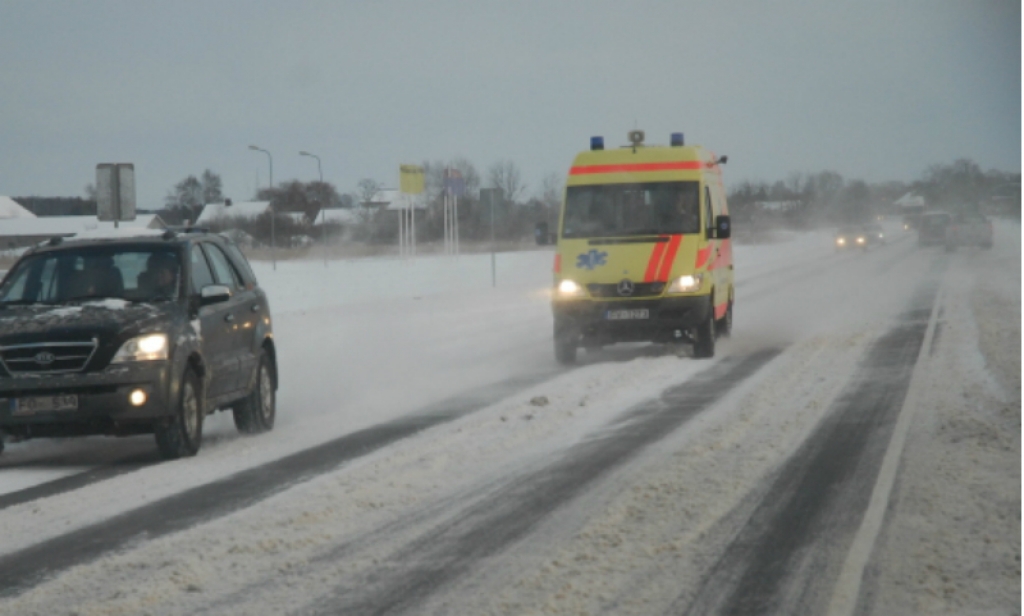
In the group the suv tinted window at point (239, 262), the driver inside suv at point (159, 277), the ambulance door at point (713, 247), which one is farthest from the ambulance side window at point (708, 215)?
the driver inside suv at point (159, 277)

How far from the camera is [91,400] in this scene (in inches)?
364

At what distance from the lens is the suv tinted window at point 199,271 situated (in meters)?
10.5

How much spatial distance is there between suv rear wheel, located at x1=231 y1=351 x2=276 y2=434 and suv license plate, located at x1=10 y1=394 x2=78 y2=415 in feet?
7.04

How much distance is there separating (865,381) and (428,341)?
29.6ft

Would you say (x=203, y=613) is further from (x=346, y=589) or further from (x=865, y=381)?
(x=865, y=381)

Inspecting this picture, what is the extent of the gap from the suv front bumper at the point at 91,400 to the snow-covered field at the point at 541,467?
37 cm

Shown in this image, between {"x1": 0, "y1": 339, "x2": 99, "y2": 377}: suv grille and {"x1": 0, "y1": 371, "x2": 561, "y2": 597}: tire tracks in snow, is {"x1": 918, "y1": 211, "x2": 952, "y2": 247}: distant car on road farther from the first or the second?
{"x1": 0, "y1": 339, "x2": 99, "y2": 377}: suv grille

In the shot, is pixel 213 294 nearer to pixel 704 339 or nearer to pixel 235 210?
pixel 704 339

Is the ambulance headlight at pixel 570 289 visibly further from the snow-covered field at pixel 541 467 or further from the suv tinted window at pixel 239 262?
the suv tinted window at pixel 239 262

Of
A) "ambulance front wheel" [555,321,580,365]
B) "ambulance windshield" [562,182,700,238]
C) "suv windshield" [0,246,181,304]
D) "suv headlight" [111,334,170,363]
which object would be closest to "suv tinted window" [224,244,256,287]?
"suv windshield" [0,246,181,304]

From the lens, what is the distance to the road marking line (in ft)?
17.9

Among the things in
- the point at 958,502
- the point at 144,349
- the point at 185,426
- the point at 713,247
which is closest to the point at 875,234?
the point at 713,247

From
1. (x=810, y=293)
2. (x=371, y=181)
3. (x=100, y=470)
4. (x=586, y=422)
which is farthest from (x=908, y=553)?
(x=371, y=181)

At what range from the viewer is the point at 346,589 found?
225 inches
